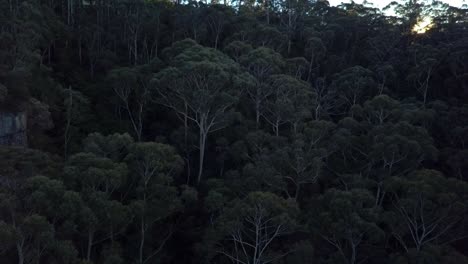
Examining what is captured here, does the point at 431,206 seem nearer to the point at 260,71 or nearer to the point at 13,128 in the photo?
the point at 260,71

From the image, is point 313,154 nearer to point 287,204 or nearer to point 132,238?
point 287,204

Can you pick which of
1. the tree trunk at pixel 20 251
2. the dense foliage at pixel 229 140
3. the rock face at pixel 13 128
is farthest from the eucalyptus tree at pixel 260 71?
the tree trunk at pixel 20 251

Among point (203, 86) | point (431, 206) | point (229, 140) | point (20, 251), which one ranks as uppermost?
point (203, 86)

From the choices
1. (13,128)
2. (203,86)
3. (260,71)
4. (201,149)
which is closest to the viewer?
(13,128)

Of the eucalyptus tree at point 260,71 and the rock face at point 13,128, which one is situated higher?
the eucalyptus tree at point 260,71

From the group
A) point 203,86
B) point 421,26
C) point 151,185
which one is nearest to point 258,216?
point 151,185

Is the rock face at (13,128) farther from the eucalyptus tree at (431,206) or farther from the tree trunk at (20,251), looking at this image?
the eucalyptus tree at (431,206)

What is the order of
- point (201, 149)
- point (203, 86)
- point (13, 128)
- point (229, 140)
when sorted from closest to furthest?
point (13, 128) → point (203, 86) → point (201, 149) → point (229, 140)
